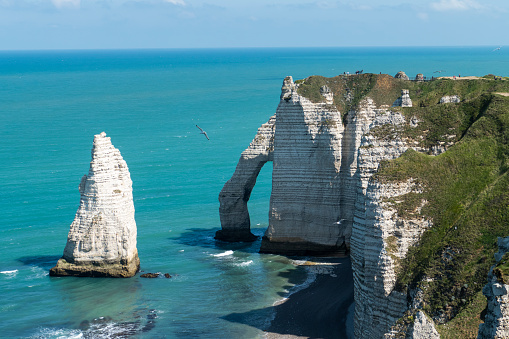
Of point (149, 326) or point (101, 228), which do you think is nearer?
point (149, 326)

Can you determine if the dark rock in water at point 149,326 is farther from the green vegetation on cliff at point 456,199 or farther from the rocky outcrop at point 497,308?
the rocky outcrop at point 497,308

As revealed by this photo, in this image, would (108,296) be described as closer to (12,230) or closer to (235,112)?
(12,230)

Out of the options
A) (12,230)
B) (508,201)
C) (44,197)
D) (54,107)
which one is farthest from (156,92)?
(508,201)

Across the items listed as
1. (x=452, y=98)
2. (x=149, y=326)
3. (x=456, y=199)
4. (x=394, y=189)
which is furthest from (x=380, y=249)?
(x=452, y=98)

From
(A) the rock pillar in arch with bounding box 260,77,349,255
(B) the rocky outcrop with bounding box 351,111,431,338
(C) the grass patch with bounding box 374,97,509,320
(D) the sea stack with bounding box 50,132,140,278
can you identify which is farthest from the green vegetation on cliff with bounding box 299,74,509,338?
(D) the sea stack with bounding box 50,132,140,278

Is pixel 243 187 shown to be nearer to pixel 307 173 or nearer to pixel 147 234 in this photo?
pixel 307 173

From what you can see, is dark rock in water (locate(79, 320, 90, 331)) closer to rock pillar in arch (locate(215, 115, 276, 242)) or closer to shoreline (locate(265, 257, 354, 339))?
shoreline (locate(265, 257, 354, 339))
